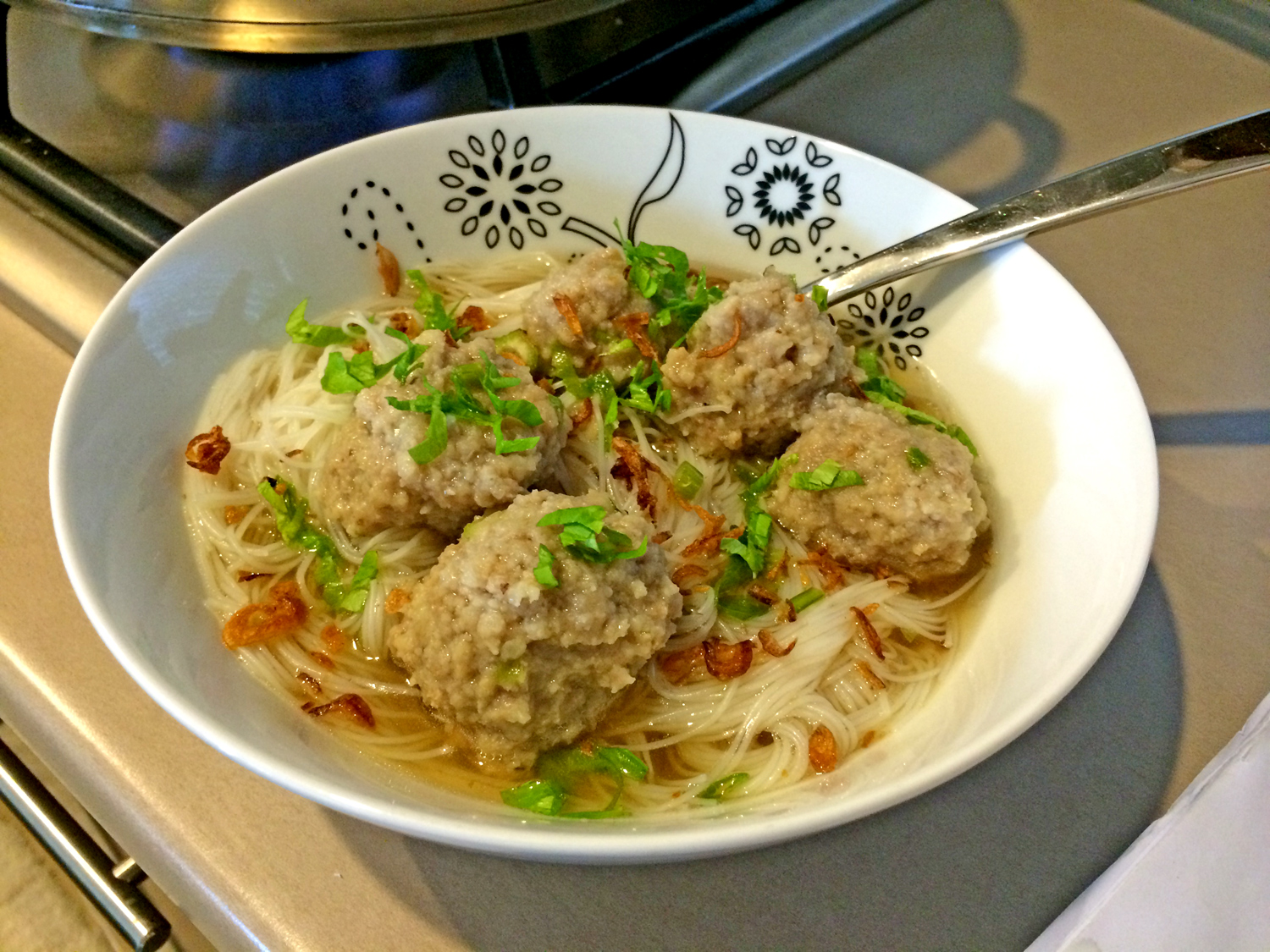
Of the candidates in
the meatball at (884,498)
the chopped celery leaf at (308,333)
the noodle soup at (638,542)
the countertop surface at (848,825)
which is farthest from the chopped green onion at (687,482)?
the chopped celery leaf at (308,333)

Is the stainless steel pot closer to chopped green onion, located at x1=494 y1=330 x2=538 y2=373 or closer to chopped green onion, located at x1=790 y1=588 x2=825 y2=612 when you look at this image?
chopped green onion, located at x1=494 y1=330 x2=538 y2=373

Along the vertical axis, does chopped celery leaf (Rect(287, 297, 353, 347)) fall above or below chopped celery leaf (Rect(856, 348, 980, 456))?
above

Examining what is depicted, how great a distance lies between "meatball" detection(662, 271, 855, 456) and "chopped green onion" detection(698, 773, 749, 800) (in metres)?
0.86

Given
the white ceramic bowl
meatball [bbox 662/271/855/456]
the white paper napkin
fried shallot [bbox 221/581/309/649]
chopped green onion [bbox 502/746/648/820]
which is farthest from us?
meatball [bbox 662/271/855/456]

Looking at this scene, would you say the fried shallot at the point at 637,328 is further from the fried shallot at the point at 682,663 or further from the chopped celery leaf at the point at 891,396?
the fried shallot at the point at 682,663

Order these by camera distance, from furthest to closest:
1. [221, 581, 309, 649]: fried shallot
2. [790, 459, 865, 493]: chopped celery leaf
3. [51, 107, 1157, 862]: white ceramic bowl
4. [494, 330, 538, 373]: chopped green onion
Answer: [494, 330, 538, 373]: chopped green onion
[790, 459, 865, 493]: chopped celery leaf
[221, 581, 309, 649]: fried shallot
[51, 107, 1157, 862]: white ceramic bowl

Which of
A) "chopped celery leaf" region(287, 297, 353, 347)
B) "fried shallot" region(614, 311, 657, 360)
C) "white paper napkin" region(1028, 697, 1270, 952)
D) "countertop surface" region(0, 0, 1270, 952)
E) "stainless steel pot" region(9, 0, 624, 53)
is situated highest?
"stainless steel pot" region(9, 0, 624, 53)

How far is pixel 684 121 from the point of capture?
2553 millimetres

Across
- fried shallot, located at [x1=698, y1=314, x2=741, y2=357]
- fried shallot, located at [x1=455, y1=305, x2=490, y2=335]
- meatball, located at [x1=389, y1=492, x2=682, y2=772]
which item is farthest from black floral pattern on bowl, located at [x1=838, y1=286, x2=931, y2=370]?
meatball, located at [x1=389, y1=492, x2=682, y2=772]

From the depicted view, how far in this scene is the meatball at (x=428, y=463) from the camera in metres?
1.93

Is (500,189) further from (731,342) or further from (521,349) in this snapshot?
(731,342)

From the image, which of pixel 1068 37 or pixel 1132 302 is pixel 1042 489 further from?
pixel 1068 37

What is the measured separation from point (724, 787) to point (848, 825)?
0.28m

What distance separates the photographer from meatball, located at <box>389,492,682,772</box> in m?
1.66
